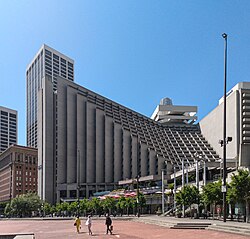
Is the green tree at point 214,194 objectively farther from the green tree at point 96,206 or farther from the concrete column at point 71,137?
the concrete column at point 71,137

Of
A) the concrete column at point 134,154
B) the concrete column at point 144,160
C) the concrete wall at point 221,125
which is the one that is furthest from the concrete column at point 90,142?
the concrete wall at point 221,125

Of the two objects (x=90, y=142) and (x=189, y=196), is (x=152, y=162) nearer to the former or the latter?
(x=90, y=142)

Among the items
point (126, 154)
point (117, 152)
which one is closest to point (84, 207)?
point (117, 152)

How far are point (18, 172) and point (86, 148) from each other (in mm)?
38595

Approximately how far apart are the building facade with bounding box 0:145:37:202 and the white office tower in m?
60.3

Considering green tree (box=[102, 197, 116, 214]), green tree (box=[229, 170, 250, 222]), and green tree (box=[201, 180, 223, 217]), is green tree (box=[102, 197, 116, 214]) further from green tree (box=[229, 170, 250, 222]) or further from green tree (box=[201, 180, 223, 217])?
green tree (box=[229, 170, 250, 222])

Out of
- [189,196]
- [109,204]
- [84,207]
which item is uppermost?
[189,196]

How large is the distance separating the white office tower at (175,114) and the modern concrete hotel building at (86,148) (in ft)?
121

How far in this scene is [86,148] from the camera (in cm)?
13725

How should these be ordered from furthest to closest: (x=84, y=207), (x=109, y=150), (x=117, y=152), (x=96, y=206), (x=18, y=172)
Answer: (x=18, y=172)
(x=117, y=152)
(x=109, y=150)
(x=84, y=207)
(x=96, y=206)

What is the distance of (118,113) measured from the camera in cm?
15575

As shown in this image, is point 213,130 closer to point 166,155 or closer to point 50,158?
point 166,155

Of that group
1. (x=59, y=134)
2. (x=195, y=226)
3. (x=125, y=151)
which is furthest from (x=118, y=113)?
(x=195, y=226)

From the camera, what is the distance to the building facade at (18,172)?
15800 cm
